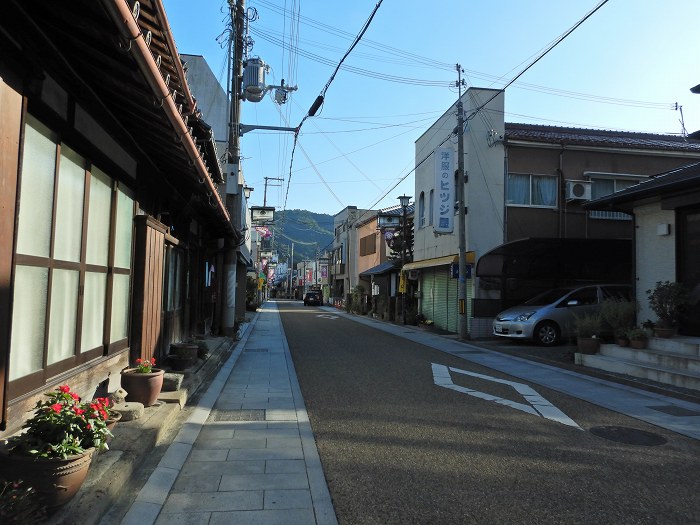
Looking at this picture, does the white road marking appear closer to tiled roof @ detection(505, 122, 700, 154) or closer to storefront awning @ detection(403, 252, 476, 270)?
storefront awning @ detection(403, 252, 476, 270)

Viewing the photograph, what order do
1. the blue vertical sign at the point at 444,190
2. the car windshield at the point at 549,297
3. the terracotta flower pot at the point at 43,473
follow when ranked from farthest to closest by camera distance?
the blue vertical sign at the point at 444,190
the car windshield at the point at 549,297
the terracotta flower pot at the point at 43,473

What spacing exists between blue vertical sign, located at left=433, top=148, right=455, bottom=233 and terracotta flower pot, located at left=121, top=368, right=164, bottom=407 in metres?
14.5

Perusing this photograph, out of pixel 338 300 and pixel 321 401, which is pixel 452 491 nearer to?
pixel 321 401

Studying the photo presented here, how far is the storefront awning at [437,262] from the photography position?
18.1 metres

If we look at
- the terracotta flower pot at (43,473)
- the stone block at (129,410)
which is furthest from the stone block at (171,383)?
the terracotta flower pot at (43,473)

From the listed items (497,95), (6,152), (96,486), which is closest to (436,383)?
(96,486)

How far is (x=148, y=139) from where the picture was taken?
621 centimetres

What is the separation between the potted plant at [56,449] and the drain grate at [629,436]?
208 inches

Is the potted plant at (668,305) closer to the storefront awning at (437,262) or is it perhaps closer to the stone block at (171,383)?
the storefront awning at (437,262)

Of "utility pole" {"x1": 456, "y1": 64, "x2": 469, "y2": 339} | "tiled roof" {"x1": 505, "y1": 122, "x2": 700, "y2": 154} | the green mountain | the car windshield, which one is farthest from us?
the green mountain

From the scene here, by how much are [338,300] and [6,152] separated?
49327mm

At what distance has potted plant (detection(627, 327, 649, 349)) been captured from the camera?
10.2m

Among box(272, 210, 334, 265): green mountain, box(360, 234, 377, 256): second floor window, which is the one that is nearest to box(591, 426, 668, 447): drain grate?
box(360, 234, 377, 256): second floor window

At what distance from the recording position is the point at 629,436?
19.3 feet
